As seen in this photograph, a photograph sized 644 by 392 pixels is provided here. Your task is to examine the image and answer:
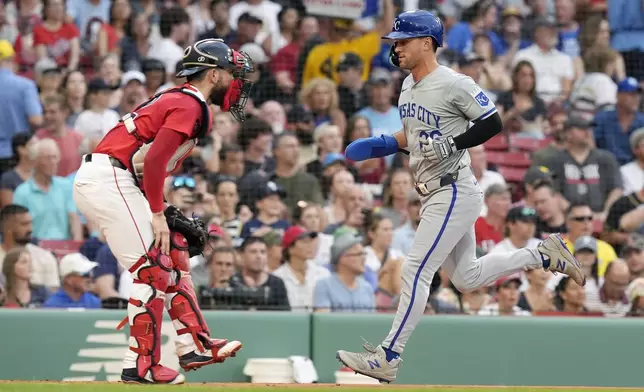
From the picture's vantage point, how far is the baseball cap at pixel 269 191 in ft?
33.5

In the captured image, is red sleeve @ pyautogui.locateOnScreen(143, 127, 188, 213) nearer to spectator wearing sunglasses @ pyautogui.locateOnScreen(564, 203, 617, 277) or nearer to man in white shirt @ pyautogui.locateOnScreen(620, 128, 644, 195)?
spectator wearing sunglasses @ pyautogui.locateOnScreen(564, 203, 617, 277)

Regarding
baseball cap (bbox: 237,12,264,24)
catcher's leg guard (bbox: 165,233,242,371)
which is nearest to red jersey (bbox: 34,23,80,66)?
baseball cap (bbox: 237,12,264,24)

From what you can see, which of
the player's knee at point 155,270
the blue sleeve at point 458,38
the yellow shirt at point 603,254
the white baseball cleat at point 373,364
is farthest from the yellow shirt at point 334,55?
the player's knee at point 155,270

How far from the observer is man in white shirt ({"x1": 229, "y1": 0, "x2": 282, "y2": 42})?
12.8m

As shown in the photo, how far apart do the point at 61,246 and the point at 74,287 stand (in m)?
0.89

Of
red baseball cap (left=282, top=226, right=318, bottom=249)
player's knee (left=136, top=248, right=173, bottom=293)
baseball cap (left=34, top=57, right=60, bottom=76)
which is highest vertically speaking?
baseball cap (left=34, top=57, right=60, bottom=76)

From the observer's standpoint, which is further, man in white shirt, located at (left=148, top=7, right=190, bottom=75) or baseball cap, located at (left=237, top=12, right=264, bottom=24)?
baseball cap, located at (left=237, top=12, right=264, bottom=24)

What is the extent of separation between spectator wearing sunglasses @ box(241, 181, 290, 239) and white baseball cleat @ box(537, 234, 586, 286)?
365 centimetres

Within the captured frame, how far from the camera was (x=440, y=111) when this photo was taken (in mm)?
6484

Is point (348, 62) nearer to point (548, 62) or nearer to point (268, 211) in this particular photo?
point (548, 62)

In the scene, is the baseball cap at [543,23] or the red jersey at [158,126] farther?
the baseball cap at [543,23]

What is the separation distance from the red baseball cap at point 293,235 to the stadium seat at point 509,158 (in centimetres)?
243

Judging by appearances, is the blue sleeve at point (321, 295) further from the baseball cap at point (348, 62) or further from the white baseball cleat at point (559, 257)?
the baseball cap at point (348, 62)

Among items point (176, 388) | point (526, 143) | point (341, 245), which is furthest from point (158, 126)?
point (526, 143)
